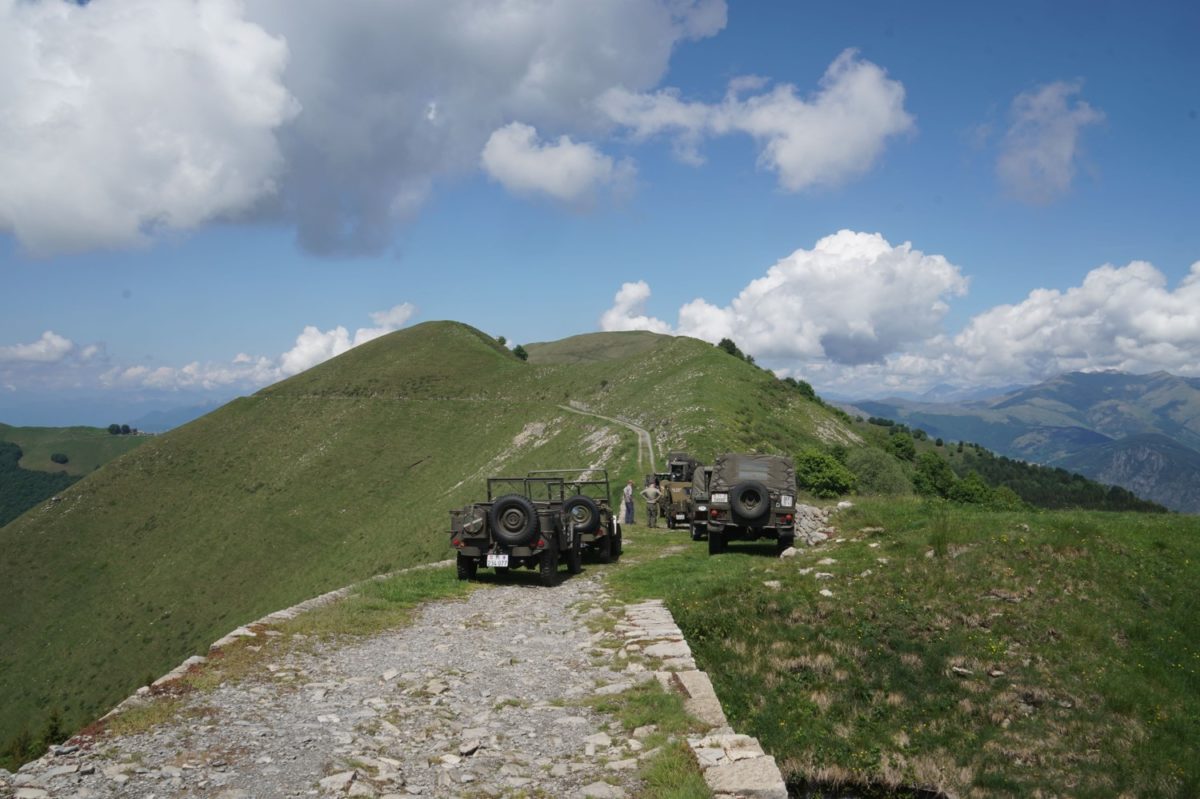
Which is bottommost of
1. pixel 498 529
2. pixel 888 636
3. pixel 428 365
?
pixel 888 636

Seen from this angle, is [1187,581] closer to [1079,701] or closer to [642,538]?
[1079,701]

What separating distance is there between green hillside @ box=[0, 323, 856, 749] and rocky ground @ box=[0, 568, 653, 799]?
32541 mm

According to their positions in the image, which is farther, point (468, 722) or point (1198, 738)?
point (1198, 738)

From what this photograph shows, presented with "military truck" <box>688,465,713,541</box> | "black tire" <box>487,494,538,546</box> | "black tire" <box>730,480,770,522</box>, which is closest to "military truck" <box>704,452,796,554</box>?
"black tire" <box>730,480,770,522</box>

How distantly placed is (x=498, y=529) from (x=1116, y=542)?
48.6 feet

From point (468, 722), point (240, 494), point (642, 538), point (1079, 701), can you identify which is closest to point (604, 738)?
point (468, 722)

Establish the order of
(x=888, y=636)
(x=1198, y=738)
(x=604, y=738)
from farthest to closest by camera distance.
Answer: (x=888, y=636) < (x=1198, y=738) < (x=604, y=738)

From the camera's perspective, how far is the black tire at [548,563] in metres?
16.8

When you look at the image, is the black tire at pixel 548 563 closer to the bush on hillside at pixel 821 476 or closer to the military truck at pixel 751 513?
the military truck at pixel 751 513

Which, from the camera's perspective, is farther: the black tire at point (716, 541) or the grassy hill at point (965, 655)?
the black tire at point (716, 541)

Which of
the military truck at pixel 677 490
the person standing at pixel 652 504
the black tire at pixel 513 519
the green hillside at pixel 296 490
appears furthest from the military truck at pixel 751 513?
the green hillside at pixel 296 490

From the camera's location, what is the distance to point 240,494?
87.3 m

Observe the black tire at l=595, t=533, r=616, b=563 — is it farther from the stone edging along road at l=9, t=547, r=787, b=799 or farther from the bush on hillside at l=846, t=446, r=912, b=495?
the bush on hillside at l=846, t=446, r=912, b=495

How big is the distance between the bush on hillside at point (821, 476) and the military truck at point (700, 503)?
44.3 feet
